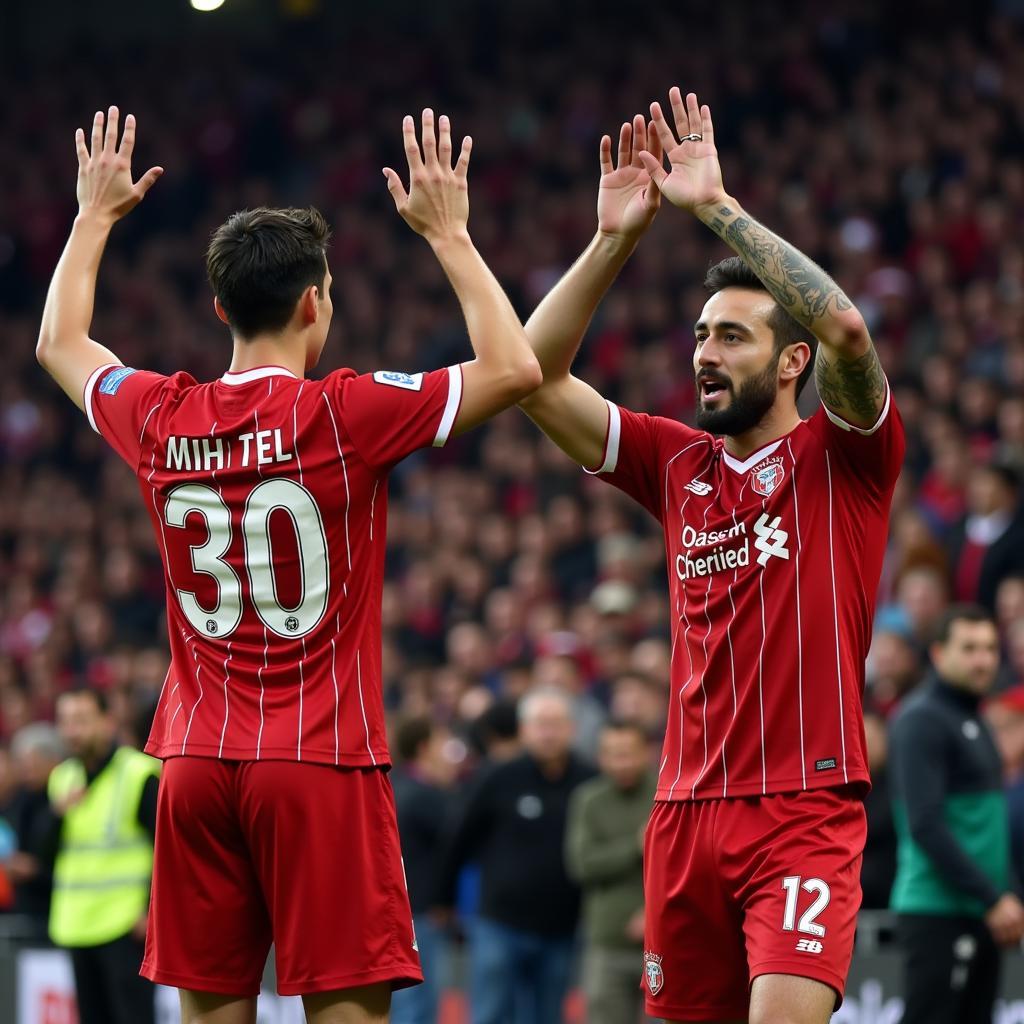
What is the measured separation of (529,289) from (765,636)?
1390 centimetres

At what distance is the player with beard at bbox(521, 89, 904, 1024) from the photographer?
4762mm

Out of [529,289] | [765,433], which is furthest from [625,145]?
[529,289]

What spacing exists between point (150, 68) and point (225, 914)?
23.2 meters

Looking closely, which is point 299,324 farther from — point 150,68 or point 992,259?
point 150,68

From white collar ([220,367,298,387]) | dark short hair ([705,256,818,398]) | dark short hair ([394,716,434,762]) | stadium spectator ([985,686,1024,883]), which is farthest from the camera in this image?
dark short hair ([394,716,434,762])

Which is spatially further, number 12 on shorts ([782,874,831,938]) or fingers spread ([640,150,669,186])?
fingers spread ([640,150,669,186])

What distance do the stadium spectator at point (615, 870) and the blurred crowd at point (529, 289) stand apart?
772mm

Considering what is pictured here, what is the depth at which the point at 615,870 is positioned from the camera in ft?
30.2

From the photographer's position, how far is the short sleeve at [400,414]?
176 inches

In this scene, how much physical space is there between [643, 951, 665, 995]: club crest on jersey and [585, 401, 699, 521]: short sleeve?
119 centimetres

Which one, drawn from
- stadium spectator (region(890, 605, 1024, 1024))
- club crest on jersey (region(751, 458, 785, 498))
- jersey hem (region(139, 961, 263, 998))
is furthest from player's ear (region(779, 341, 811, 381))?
stadium spectator (region(890, 605, 1024, 1024))

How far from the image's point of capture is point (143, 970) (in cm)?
461

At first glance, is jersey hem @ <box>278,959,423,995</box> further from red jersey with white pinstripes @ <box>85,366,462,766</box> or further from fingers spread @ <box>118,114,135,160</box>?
fingers spread @ <box>118,114,135,160</box>

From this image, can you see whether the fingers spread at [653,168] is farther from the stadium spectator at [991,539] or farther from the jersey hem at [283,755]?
the stadium spectator at [991,539]
